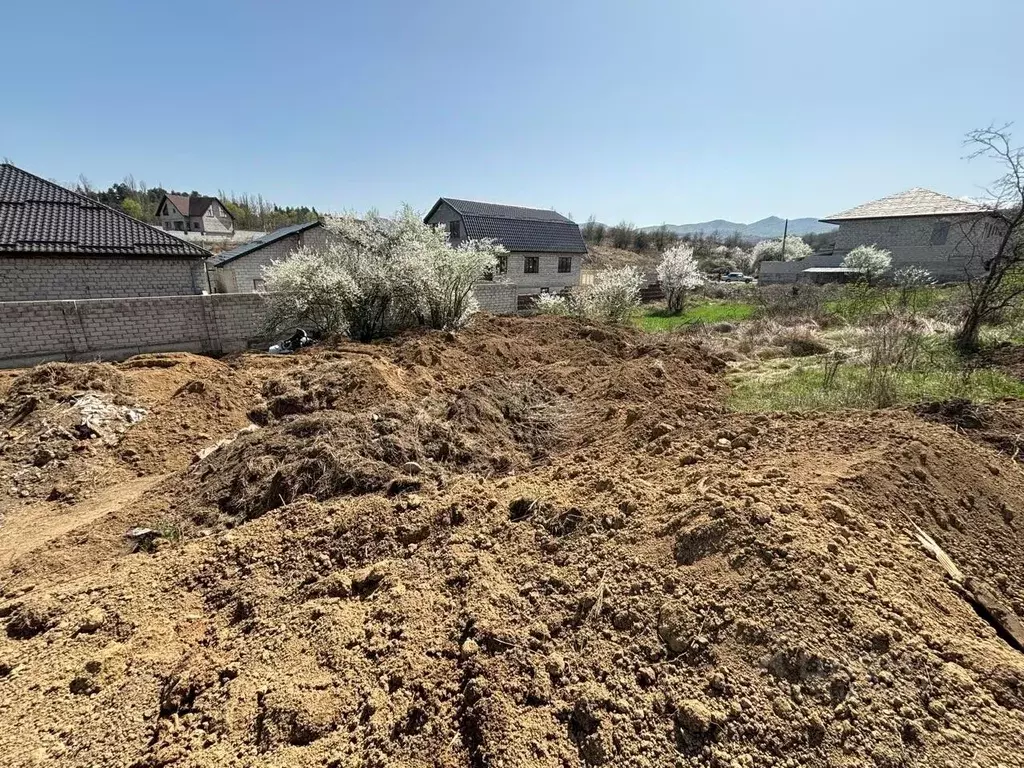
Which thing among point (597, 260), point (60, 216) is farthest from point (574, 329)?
point (597, 260)

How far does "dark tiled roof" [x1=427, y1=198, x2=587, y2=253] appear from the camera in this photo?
23891 mm

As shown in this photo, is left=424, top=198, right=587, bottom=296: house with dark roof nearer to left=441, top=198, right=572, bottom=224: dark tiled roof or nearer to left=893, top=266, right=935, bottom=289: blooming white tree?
left=441, top=198, right=572, bottom=224: dark tiled roof

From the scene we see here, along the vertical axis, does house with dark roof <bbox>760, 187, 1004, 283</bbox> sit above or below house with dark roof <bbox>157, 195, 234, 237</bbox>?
below

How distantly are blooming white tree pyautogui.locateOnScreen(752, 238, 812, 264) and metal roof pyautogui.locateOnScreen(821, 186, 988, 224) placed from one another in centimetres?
927

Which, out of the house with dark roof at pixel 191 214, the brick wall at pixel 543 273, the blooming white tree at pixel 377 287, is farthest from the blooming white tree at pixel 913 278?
the house with dark roof at pixel 191 214

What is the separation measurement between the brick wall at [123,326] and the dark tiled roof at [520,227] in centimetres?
1443

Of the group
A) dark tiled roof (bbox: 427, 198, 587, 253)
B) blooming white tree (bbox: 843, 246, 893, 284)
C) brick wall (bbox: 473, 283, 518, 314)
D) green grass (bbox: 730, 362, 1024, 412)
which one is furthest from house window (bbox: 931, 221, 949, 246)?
green grass (bbox: 730, 362, 1024, 412)

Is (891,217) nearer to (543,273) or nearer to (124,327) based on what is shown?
(543,273)

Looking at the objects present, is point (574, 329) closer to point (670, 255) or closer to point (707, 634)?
point (670, 255)

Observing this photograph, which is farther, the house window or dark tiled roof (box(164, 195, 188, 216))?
dark tiled roof (box(164, 195, 188, 216))

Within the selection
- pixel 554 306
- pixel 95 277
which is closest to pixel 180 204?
pixel 95 277

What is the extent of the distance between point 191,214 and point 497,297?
5323cm

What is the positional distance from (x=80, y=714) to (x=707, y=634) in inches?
124

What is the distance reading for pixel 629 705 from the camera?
6.79 ft
